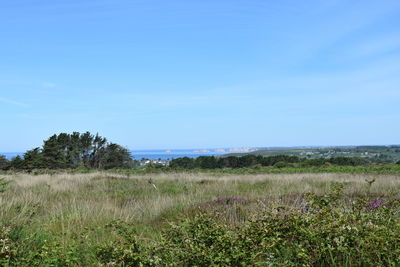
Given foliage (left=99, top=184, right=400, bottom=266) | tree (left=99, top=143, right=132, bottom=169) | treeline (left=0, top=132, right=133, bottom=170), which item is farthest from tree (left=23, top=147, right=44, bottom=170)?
foliage (left=99, top=184, right=400, bottom=266)

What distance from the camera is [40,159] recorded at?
3422 cm

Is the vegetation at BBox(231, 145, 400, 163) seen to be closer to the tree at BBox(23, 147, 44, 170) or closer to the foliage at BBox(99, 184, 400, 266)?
the tree at BBox(23, 147, 44, 170)

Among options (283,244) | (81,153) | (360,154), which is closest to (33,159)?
(81,153)

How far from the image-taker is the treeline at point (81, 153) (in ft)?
120

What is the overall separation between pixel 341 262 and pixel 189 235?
5.05ft

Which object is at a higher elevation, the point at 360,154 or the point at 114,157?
the point at 114,157

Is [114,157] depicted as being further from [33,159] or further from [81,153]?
[33,159]

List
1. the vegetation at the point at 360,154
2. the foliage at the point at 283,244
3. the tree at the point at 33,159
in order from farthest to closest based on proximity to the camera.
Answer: the vegetation at the point at 360,154, the tree at the point at 33,159, the foliage at the point at 283,244

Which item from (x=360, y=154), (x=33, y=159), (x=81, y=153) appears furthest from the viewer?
(x=360, y=154)

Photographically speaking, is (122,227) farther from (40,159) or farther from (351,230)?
(40,159)

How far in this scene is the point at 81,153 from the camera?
41.7 m

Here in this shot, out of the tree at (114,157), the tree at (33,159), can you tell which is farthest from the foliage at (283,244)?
the tree at (114,157)

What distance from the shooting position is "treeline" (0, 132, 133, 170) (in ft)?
120

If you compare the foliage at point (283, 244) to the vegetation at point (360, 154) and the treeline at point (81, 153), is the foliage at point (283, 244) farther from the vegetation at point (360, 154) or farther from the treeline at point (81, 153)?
the vegetation at point (360, 154)
